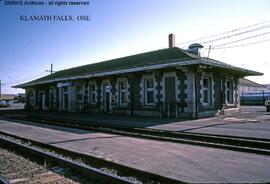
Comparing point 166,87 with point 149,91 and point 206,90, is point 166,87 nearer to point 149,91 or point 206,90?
point 149,91

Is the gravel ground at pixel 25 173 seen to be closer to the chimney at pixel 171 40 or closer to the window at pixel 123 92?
the window at pixel 123 92

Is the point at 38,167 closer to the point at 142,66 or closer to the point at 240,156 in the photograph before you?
the point at 240,156

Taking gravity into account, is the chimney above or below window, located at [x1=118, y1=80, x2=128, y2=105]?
above

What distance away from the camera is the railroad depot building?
1769cm

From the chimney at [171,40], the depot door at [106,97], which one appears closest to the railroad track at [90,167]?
the depot door at [106,97]

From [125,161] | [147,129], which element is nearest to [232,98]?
[147,129]

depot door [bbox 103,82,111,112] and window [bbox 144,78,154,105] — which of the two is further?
depot door [bbox 103,82,111,112]

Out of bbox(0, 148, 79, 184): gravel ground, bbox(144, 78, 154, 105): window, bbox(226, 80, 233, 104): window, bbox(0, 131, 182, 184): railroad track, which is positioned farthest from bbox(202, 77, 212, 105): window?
bbox(0, 148, 79, 184): gravel ground

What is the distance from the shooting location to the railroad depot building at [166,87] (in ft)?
58.0

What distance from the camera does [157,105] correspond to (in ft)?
63.8

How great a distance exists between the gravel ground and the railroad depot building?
38.7 ft

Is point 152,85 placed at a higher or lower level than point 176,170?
higher

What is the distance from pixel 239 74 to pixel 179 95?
318 inches

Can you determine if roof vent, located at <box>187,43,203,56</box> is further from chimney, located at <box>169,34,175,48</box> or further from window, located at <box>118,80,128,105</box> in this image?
window, located at <box>118,80,128,105</box>
